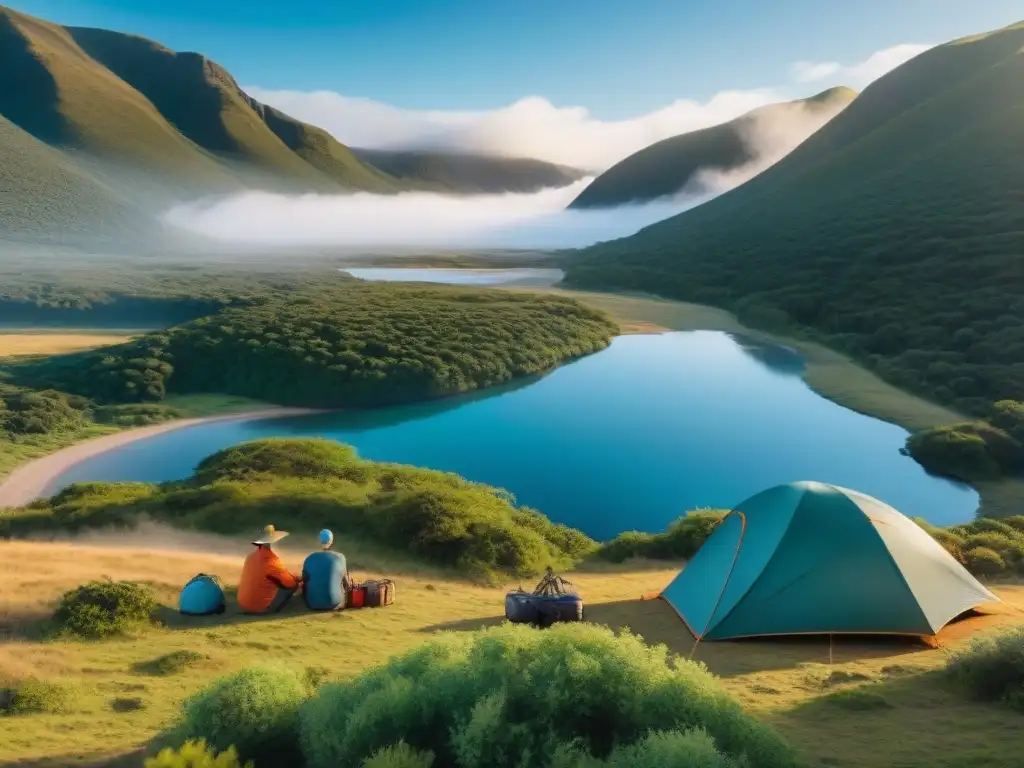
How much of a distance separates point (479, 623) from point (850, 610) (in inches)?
255

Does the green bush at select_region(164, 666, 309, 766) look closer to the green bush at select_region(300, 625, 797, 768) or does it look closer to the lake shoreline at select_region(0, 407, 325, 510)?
the green bush at select_region(300, 625, 797, 768)

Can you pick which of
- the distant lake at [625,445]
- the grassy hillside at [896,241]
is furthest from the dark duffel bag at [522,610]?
the grassy hillside at [896,241]

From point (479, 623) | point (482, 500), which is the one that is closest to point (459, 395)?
point (482, 500)

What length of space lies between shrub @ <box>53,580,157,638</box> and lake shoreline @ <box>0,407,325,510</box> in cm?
1878

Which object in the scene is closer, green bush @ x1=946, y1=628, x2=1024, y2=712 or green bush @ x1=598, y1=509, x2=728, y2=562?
green bush @ x1=946, y1=628, x2=1024, y2=712

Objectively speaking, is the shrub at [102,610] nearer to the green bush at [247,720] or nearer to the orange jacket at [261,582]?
the orange jacket at [261,582]

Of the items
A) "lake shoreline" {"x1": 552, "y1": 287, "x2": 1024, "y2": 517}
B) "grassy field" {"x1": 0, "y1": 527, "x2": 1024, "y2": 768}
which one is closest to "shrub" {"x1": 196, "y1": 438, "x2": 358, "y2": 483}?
"grassy field" {"x1": 0, "y1": 527, "x2": 1024, "y2": 768}

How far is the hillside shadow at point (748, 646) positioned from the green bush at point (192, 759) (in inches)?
231

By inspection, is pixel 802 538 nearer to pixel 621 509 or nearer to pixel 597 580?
pixel 597 580

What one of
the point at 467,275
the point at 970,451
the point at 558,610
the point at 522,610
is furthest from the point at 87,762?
the point at 467,275

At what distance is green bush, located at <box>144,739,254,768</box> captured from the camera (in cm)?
710

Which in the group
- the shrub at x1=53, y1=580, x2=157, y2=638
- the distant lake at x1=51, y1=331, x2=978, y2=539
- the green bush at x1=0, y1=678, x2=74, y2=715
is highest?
the green bush at x1=0, y1=678, x2=74, y2=715

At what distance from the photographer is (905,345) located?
6738cm

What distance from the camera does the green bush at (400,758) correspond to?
7332 millimetres
